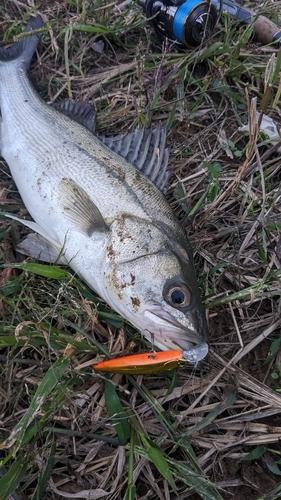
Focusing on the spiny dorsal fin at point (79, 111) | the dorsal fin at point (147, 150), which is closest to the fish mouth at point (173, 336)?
the dorsal fin at point (147, 150)

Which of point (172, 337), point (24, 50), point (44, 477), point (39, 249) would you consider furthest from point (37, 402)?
point (24, 50)

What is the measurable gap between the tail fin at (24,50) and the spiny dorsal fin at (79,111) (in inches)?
22.4

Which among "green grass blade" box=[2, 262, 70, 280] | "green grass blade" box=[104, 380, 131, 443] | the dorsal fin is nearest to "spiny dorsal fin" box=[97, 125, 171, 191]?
the dorsal fin

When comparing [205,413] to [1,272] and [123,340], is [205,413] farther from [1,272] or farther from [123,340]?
[1,272]

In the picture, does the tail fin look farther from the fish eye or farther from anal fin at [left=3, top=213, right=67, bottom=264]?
the fish eye

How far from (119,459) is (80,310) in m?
0.84

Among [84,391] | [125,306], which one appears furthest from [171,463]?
[125,306]

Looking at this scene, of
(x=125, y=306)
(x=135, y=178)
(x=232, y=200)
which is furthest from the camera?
(x=232, y=200)

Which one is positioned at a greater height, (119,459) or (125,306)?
(125,306)

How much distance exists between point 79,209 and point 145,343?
2.99ft

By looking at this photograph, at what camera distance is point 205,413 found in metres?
2.46

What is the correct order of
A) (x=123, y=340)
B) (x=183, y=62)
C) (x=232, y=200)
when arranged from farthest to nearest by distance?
1. (x=183, y=62)
2. (x=232, y=200)
3. (x=123, y=340)

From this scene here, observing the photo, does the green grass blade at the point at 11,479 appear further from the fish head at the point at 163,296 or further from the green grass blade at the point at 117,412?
the fish head at the point at 163,296

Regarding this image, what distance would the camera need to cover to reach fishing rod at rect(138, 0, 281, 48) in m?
3.37
